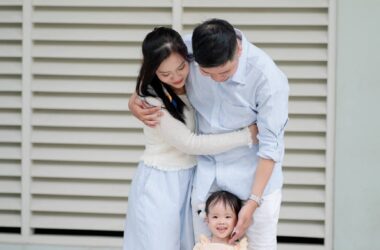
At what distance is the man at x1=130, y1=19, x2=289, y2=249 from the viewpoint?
276cm

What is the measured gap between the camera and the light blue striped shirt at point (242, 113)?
2934 millimetres

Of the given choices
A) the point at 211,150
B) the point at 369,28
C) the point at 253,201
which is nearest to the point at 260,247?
the point at 253,201

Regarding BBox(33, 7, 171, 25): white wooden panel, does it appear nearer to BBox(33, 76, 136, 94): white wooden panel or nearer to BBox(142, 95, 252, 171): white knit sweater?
BBox(33, 76, 136, 94): white wooden panel

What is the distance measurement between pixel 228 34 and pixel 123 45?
2095 millimetres

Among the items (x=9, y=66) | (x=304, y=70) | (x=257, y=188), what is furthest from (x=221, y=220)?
(x=9, y=66)

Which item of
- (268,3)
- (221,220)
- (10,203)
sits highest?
(268,3)

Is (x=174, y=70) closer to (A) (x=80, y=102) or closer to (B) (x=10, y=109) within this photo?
(A) (x=80, y=102)

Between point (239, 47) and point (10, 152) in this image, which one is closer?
point (239, 47)

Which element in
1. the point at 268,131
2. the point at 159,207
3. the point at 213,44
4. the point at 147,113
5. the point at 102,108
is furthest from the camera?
the point at 102,108

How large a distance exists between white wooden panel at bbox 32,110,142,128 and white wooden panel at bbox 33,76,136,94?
14cm

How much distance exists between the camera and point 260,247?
10.4ft

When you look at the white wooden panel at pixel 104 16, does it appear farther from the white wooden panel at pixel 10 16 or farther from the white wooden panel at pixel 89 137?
the white wooden panel at pixel 89 137

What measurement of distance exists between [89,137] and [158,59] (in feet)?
6.56

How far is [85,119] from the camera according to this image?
4.81 meters
